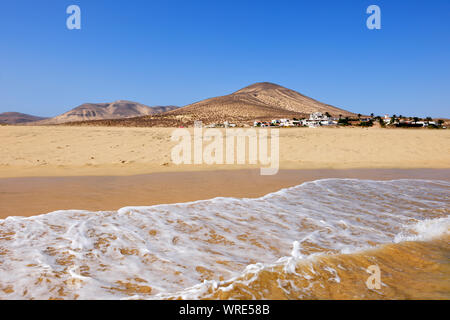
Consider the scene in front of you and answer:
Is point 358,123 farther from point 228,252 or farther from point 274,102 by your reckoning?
point 274,102

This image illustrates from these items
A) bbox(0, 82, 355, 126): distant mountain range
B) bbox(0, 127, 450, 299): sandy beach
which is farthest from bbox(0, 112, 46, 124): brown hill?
bbox(0, 127, 450, 299): sandy beach

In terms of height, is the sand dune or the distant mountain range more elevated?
the distant mountain range

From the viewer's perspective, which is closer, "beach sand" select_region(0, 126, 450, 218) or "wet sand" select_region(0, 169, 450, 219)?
"wet sand" select_region(0, 169, 450, 219)

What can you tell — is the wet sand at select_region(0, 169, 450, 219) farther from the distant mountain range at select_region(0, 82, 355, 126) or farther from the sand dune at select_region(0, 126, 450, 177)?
the distant mountain range at select_region(0, 82, 355, 126)

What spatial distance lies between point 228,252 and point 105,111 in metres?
159

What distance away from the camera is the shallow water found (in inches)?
108

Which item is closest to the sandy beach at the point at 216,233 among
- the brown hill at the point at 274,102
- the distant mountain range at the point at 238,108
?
the distant mountain range at the point at 238,108

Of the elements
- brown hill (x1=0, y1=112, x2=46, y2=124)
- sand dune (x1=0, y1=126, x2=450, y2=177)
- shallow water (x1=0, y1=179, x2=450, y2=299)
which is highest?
brown hill (x1=0, y1=112, x2=46, y2=124)

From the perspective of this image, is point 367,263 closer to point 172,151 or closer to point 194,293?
point 194,293

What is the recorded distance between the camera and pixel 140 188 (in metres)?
6.86

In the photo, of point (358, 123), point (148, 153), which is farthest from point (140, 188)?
point (358, 123)

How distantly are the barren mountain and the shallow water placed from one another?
119 meters

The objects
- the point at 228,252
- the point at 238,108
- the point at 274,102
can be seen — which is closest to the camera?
the point at 228,252

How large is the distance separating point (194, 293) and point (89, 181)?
5.95 m
